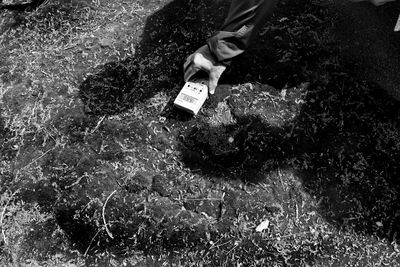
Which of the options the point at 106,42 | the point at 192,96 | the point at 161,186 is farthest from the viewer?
the point at 106,42

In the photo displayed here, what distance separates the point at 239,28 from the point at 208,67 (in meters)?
0.24

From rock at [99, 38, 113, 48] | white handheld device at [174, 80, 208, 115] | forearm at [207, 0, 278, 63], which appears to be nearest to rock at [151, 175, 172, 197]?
white handheld device at [174, 80, 208, 115]

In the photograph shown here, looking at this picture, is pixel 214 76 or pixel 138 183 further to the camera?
pixel 214 76

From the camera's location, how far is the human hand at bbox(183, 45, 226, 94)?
6.80ft

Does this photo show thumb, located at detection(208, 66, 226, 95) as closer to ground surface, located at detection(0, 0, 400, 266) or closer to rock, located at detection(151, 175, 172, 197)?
ground surface, located at detection(0, 0, 400, 266)

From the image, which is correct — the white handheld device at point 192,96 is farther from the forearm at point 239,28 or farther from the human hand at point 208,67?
the forearm at point 239,28

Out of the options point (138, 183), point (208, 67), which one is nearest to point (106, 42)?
point (208, 67)

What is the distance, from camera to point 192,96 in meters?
2.04

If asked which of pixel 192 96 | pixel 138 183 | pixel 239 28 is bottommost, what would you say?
pixel 138 183

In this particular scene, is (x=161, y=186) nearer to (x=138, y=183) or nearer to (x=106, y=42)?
(x=138, y=183)

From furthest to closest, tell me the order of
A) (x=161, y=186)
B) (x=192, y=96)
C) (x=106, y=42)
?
1. (x=106, y=42)
2. (x=192, y=96)
3. (x=161, y=186)

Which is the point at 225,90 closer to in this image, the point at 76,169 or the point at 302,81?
the point at 302,81

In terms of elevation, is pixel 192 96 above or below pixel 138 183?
above

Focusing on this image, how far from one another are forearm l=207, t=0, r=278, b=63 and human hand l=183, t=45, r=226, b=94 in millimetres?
36
